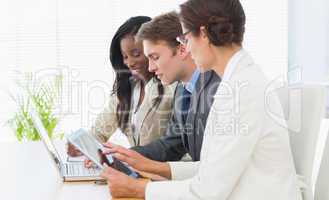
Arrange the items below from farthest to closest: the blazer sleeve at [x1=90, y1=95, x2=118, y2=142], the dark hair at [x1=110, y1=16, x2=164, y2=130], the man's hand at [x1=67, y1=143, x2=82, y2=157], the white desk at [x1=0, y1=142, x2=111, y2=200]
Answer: the blazer sleeve at [x1=90, y1=95, x2=118, y2=142]
the dark hair at [x1=110, y1=16, x2=164, y2=130]
the man's hand at [x1=67, y1=143, x2=82, y2=157]
the white desk at [x1=0, y1=142, x2=111, y2=200]

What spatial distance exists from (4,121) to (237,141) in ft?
11.1

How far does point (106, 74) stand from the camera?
412cm

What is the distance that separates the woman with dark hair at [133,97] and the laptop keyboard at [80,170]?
0.24 m

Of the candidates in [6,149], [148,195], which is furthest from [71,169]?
[6,149]

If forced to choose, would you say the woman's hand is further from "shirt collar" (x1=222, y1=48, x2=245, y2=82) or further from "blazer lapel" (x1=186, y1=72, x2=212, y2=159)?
"shirt collar" (x1=222, y1=48, x2=245, y2=82)

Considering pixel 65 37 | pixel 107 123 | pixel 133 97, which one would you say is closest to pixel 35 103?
pixel 65 37

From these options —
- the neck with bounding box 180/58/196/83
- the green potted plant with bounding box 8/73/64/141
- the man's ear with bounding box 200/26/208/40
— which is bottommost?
the green potted plant with bounding box 8/73/64/141

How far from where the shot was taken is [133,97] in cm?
244

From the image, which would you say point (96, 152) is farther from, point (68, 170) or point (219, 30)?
point (219, 30)

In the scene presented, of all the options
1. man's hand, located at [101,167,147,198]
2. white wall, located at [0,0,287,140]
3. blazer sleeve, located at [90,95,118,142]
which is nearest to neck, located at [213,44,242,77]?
man's hand, located at [101,167,147,198]

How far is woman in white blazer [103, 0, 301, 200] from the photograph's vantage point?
1.17m

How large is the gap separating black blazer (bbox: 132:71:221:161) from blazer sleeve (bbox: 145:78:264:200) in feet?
1.90

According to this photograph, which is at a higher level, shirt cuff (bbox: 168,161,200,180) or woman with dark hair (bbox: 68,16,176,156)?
woman with dark hair (bbox: 68,16,176,156)

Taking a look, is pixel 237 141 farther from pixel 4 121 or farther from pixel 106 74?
pixel 4 121
